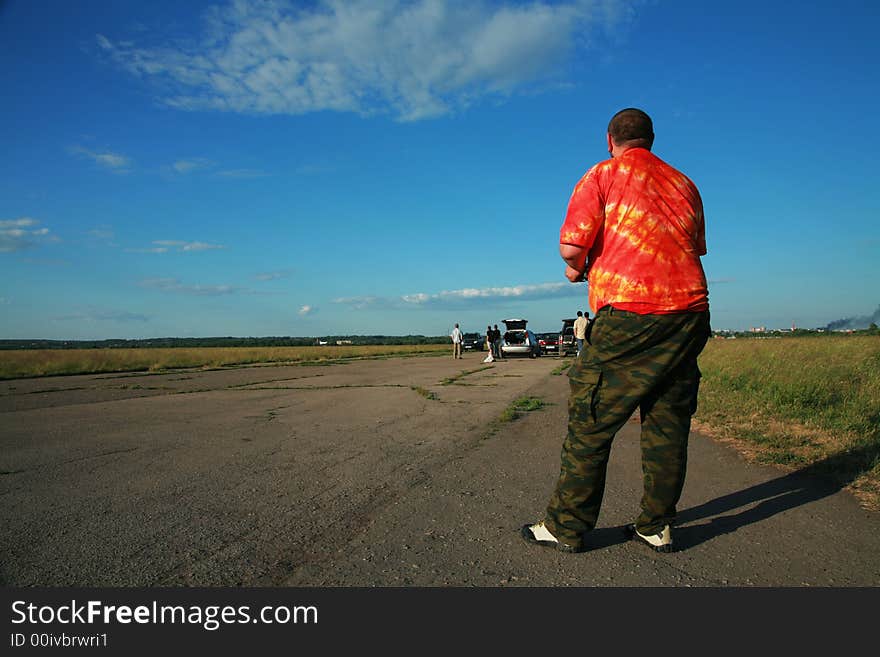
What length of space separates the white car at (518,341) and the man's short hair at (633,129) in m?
33.1

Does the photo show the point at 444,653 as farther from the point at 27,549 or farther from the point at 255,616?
the point at 27,549

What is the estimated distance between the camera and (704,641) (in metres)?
2.24

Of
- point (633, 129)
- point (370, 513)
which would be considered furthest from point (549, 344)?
point (633, 129)

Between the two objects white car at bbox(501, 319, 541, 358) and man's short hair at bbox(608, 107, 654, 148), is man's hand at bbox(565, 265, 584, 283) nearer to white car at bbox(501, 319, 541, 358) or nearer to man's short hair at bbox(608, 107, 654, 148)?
man's short hair at bbox(608, 107, 654, 148)

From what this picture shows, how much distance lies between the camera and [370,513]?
3.87 metres

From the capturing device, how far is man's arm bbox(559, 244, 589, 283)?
10.5ft

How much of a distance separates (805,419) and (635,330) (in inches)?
223

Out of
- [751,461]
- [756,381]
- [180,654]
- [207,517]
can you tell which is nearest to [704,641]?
[180,654]

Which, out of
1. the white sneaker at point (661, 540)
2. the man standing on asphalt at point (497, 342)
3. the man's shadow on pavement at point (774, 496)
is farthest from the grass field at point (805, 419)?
the man standing on asphalt at point (497, 342)

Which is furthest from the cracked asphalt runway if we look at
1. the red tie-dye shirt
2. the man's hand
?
the man's hand

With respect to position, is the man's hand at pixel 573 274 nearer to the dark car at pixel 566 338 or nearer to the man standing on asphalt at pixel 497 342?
the man standing on asphalt at pixel 497 342

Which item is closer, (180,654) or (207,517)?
(180,654)

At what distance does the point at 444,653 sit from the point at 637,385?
154cm

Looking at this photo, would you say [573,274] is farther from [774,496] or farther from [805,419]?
[805,419]
